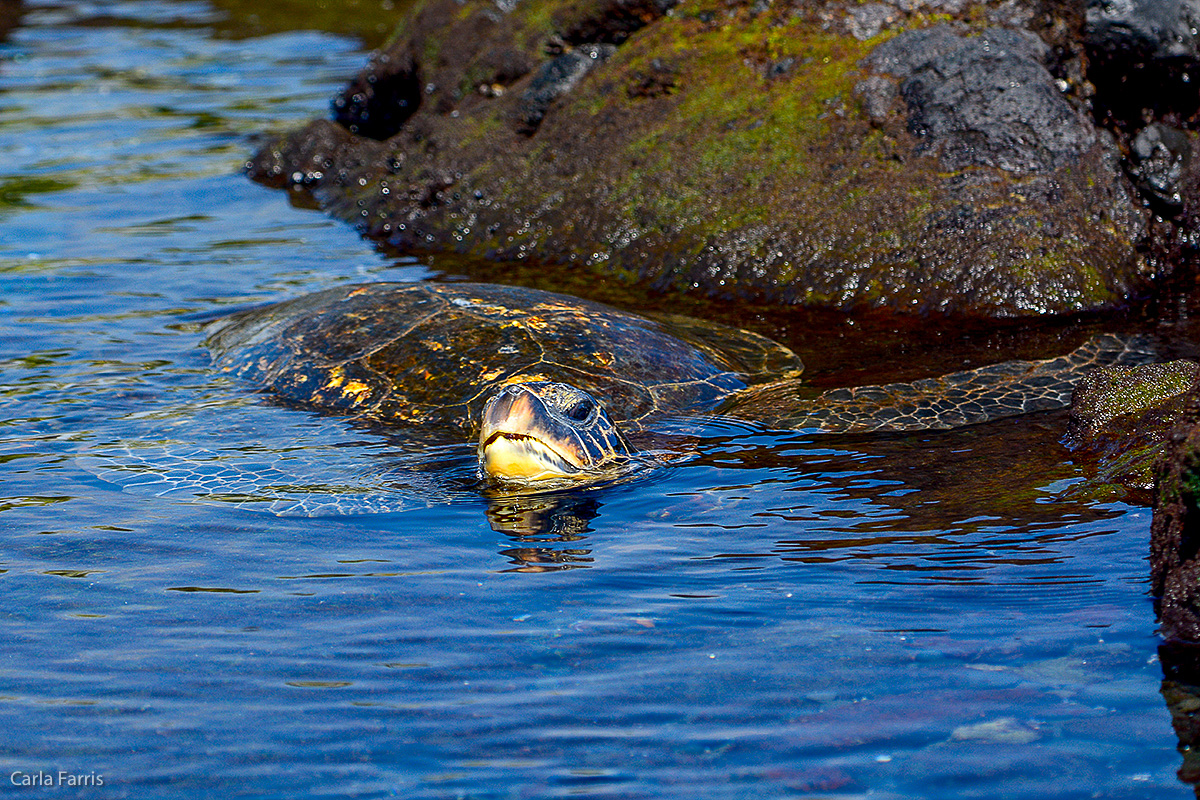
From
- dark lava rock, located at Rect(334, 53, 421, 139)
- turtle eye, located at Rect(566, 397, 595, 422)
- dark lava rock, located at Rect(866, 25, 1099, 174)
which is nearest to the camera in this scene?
turtle eye, located at Rect(566, 397, 595, 422)

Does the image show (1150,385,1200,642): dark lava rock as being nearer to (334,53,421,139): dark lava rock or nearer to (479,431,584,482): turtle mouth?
(479,431,584,482): turtle mouth

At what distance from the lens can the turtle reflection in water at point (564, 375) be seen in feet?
18.9

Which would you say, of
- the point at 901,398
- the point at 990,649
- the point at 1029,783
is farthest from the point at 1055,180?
the point at 1029,783

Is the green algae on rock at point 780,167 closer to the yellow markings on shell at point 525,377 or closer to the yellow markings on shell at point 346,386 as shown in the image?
the yellow markings on shell at point 525,377

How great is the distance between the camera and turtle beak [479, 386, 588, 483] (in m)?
5.34

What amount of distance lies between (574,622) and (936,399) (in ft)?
9.88

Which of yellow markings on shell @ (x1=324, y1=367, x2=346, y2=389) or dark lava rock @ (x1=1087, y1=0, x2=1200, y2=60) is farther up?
dark lava rock @ (x1=1087, y1=0, x2=1200, y2=60)

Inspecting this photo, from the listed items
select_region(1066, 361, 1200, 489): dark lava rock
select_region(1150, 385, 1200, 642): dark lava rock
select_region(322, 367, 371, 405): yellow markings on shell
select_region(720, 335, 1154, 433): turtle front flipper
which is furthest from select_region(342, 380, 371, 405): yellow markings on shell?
select_region(1150, 385, 1200, 642): dark lava rock

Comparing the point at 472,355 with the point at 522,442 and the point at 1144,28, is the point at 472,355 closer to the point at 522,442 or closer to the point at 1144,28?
the point at 522,442

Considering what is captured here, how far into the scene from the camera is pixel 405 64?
1302 centimetres

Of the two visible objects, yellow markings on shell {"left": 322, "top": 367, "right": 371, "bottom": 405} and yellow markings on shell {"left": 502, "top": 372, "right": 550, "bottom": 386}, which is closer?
yellow markings on shell {"left": 502, "top": 372, "right": 550, "bottom": 386}

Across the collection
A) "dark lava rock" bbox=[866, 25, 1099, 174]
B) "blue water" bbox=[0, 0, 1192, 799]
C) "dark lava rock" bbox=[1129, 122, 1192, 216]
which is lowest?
"blue water" bbox=[0, 0, 1192, 799]

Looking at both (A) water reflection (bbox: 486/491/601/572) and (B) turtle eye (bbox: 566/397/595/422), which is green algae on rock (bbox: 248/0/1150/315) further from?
(A) water reflection (bbox: 486/491/601/572)

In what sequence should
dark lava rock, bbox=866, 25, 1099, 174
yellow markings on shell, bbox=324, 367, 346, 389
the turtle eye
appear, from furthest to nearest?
1. dark lava rock, bbox=866, 25, 1099, 174
2. yellow markings on shell, bbox=324, 367, 346, 389
3. the turtle eye
